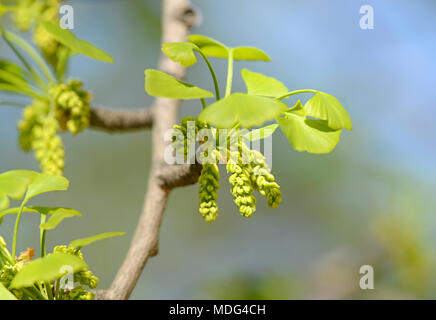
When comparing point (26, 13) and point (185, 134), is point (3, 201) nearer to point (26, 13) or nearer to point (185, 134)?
point (185, 134)

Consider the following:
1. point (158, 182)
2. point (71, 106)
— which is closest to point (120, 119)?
point (71, 106)

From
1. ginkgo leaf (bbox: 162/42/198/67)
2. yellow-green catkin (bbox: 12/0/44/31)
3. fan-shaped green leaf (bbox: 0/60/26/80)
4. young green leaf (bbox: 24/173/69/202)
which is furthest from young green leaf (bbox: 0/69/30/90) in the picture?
ginkgo leaf (bbox: 162/42/198/67)

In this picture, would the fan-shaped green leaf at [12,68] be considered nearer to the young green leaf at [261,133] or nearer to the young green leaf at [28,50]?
the young green leaf at [28,50]

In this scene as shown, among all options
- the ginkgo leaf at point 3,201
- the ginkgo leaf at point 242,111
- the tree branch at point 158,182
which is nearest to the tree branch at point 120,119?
the tree branch at point 158,182

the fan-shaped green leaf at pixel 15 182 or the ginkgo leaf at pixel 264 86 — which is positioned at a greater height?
the ginkgo leaf at pixel 264 86

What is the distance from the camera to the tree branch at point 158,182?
0.65m

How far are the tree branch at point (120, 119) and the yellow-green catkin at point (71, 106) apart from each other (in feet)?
0.19

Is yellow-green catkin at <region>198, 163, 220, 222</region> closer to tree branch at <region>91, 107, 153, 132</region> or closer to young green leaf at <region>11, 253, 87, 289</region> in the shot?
young green leaf at <region>11, 253, 87, 289</region>

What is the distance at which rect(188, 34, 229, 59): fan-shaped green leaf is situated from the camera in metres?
0.58

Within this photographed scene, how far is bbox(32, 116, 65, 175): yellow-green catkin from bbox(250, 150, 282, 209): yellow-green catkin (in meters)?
0.40

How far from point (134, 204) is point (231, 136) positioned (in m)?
1.88

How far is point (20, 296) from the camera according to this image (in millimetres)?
486

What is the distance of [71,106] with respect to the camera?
81 cm
